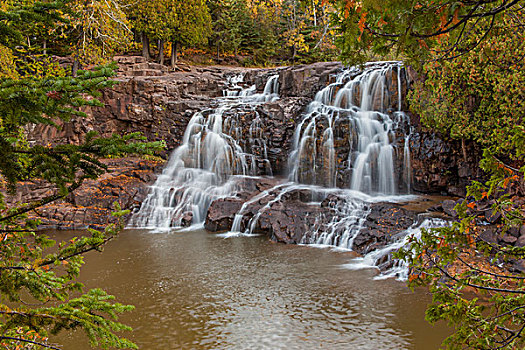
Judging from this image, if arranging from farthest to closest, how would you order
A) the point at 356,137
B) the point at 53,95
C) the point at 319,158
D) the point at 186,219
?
the point at 319,158 → the point at 356,137 → the point at 186,219 → the point at 53,95

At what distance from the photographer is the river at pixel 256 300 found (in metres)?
5.27

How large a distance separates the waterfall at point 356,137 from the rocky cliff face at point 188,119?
0.31 meters

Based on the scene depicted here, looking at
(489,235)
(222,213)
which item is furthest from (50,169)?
(222,213)

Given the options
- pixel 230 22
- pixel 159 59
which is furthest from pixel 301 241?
pixel 230 22

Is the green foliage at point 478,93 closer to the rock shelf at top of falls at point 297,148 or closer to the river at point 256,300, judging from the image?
the rock shelf at top of falls at point 297,148

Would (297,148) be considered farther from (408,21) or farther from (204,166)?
(408,21)

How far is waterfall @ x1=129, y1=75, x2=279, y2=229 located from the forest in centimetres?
27

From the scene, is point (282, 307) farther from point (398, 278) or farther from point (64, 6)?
point (64, 6)

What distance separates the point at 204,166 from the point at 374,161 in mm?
7185

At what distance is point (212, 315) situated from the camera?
603 cm

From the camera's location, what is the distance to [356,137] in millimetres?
13992

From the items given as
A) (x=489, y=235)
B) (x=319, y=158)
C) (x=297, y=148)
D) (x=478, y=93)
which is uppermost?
(x=478, y=93)

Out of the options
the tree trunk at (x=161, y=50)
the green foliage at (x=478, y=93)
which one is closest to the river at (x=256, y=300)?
the green foliage at (x=478, y=93)

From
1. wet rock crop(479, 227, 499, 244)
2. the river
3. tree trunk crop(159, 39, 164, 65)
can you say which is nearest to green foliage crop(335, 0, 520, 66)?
the river
